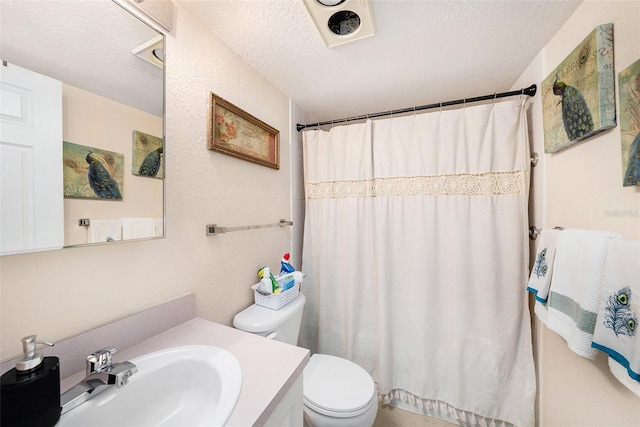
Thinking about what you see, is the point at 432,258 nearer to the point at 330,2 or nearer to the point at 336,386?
the point at 336,386

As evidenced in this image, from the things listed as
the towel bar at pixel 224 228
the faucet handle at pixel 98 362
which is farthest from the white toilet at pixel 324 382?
the faucet handle at pixel 98 362

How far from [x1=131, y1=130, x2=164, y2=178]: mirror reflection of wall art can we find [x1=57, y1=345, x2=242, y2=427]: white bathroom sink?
1.98ft

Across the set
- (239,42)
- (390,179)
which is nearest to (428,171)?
(390,179)

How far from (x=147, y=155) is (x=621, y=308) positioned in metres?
1.56

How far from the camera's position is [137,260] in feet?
2.56

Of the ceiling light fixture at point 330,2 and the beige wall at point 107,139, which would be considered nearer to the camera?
the beige wall at point 107,139

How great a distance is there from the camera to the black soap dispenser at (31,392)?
0.41 m

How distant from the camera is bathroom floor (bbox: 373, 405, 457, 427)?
1372 mm

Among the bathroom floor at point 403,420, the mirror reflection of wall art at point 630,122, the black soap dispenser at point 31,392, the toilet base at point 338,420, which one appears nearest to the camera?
the black soap dispenser at point 31,392

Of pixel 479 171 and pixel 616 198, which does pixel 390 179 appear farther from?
pixel 616 198

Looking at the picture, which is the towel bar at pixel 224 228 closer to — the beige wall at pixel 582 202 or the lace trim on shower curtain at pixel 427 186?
the lace trim on shower curtain at pixel 427 186

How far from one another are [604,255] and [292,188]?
1.56 metres

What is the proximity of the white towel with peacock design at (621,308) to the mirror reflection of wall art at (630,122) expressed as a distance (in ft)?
0.69

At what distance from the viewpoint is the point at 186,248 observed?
0.94 metres
